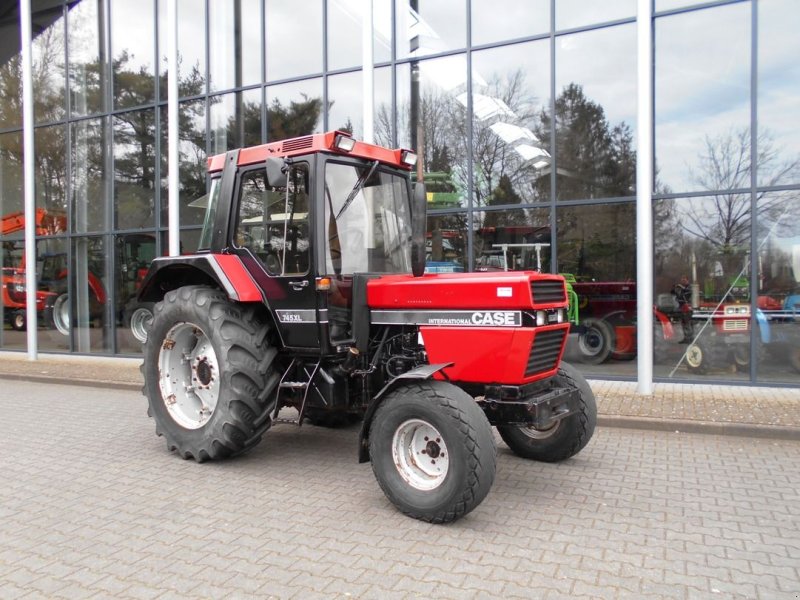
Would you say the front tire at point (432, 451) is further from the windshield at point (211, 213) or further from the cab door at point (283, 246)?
the windshield at point (211, 213)

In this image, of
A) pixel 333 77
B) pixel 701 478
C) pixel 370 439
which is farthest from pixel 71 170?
pixel 701 478

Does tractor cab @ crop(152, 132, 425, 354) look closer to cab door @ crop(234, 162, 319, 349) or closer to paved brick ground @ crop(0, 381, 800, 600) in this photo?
cab door @ crop(234, 162, 319, 349)

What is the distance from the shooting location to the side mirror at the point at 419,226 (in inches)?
165

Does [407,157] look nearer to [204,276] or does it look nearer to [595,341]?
[204,276]

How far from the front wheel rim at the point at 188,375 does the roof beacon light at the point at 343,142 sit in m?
2.03

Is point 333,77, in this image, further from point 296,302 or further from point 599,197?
point 296,302

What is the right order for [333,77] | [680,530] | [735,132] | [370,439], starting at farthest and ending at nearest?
[333,77]
[735,132]
[370,439]
[680,530]

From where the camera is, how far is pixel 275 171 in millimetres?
4648

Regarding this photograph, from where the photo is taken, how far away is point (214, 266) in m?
5.21

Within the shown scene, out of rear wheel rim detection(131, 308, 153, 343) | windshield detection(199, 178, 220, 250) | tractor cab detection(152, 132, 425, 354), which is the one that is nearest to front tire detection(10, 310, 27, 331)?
rear wheel rim detection(131, 308, 153, 343)

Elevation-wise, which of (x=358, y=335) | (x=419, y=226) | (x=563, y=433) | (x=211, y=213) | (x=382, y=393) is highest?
(x=211, y=213)

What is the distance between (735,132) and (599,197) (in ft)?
6.59

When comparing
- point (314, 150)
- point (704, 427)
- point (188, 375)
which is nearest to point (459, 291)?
point (314, 150)

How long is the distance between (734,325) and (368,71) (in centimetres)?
675
